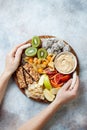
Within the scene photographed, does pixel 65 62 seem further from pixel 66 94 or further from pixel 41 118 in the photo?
pixel 41 118

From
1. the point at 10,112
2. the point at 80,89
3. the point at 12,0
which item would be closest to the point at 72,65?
the point at 80,89

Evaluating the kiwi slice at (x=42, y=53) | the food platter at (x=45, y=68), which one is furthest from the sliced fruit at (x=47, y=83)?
the kiwi slice at (x=42, y=53)

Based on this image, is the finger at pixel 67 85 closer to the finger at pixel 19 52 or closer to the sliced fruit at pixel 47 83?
the sliced fruit at pixel 47 83

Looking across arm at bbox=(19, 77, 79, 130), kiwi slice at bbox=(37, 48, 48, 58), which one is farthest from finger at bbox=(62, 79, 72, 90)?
kiwi slice at bbox=(37, 48, 48, 58)

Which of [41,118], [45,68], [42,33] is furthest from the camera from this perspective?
[42,33]

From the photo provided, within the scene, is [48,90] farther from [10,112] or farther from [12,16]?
[12,16]

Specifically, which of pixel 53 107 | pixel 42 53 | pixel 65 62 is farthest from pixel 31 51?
pixel 53 107
